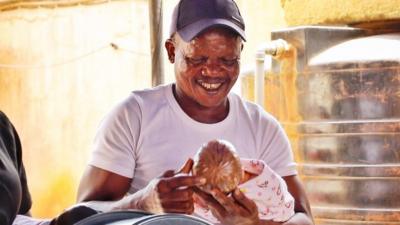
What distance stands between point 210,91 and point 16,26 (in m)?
8.05

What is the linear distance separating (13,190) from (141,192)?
405 mm

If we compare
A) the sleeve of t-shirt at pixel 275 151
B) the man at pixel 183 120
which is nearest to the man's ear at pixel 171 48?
the man at pixel 183 120

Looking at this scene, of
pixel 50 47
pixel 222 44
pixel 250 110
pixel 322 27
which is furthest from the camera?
pixel 50 47

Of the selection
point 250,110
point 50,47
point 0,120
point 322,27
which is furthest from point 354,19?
point 50,47

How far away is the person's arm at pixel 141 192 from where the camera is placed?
2277mm

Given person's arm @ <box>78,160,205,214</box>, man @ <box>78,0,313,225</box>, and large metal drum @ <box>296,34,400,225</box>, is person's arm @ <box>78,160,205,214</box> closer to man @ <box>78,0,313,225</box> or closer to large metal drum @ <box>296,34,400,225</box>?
man @ <box>78,0,313,225</box>

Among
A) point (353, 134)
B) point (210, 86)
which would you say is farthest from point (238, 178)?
point (353, 134)

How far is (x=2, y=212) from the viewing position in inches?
79.4

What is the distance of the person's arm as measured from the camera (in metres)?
2.28

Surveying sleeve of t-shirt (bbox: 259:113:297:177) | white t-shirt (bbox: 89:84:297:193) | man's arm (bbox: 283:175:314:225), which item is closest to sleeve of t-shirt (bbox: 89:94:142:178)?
white t-shirt (bbox: 89:84:297:193)

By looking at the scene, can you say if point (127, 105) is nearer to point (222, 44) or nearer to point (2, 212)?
point (222, 44)

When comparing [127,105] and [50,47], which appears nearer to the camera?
[127,105]

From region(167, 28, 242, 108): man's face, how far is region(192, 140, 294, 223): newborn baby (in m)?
0.23

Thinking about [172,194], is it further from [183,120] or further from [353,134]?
[353,134]
